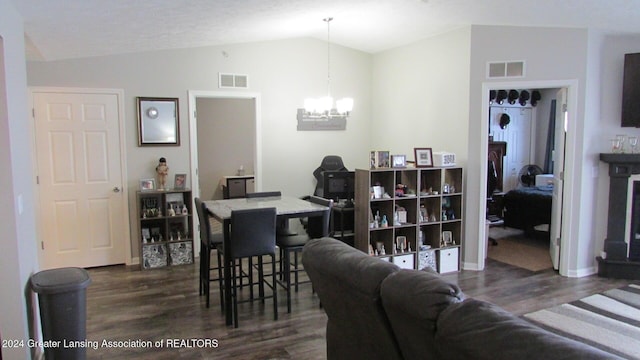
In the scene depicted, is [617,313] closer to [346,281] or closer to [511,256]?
[511,256]

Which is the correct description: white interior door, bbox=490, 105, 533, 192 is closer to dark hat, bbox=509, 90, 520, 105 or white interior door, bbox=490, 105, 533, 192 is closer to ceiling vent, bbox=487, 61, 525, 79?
dark hat, bbox=509, 90, 520, 105

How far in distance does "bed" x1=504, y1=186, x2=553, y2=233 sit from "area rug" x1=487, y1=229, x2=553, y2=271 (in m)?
0.21

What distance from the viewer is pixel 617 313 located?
3910 mm

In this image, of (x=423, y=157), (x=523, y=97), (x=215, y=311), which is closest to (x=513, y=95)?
(x=523, y=97)

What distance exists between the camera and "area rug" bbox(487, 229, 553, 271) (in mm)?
5520

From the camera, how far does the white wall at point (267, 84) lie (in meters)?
5.26

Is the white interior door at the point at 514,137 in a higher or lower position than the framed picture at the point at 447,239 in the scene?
higher

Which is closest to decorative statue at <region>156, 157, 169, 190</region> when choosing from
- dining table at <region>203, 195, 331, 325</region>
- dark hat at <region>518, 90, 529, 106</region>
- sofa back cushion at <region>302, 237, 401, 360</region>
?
dining table at <region>203, 195, 331, 325</region>

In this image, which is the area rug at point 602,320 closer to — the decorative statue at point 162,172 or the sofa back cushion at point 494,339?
the sofa back cushion at point 494,339

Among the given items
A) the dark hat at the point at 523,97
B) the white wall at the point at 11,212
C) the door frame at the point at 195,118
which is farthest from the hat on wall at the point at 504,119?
the white wall at the point at 11,212

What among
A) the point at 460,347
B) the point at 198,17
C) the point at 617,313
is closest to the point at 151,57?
the point at 198,17

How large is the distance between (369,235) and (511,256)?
229cm

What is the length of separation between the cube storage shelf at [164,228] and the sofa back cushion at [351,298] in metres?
3.32

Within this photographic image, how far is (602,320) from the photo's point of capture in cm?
377
